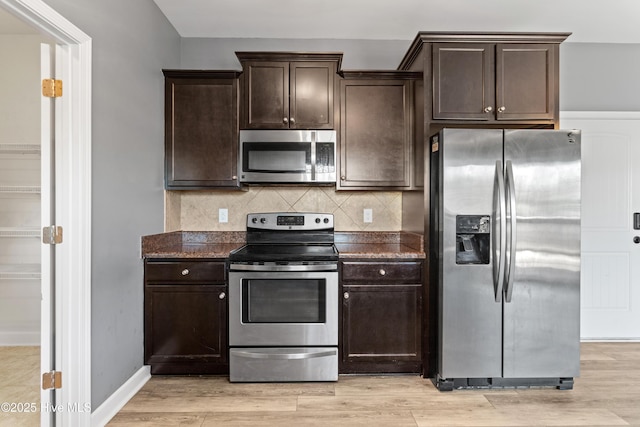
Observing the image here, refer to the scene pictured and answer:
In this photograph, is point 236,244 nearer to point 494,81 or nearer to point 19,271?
point 19,271

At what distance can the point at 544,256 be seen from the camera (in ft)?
8.08

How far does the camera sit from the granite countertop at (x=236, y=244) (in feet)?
8.62

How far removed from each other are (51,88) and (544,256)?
301 centimetres

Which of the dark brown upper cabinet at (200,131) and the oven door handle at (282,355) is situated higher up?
the dark brown upper cabinet at (200,131)

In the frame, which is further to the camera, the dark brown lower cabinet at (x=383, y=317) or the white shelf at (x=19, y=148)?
the white shelf at (x=19, y=148)

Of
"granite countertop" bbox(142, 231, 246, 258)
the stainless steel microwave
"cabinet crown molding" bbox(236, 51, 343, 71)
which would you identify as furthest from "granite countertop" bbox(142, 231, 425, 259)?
"cabinet crown molding" bbox(236, 51, 343, 71)

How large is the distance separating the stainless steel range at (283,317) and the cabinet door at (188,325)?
0.41 feet

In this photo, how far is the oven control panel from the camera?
3.17 meters

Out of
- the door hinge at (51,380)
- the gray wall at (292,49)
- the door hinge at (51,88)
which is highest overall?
the gray wall at (292,49)

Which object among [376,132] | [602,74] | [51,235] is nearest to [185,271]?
[51,235]

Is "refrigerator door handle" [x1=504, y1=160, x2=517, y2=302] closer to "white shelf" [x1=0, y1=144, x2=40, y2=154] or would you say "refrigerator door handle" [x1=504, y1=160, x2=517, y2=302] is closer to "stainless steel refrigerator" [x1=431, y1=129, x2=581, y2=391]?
"stainless steel refrigerator" [x1=431, y1=129, x2=581, y2=391]

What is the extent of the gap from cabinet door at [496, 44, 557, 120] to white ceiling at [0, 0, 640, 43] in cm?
44

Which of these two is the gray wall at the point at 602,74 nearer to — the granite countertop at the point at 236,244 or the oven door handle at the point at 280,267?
the granite countertop at the point at 236,244

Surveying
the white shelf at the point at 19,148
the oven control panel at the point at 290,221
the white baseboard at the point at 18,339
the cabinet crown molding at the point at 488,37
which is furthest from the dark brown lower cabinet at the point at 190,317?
the cabinet crown molding at the point at 488,37
